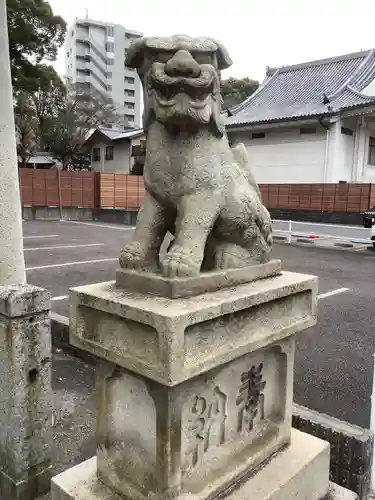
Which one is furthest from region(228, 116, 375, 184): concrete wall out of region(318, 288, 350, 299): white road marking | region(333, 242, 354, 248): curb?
region(318, 288, 350, 299): white road marking

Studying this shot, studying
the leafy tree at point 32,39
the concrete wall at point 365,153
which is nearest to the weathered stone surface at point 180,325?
the leafy tree at point 32,39

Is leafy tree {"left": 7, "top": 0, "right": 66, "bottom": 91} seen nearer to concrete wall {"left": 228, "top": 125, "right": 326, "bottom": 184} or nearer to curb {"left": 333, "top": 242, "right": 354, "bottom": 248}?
concrete wall {"left": 228, "top": 125, "right": 326, "bottom": 184}

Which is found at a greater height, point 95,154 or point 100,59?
point 100,59

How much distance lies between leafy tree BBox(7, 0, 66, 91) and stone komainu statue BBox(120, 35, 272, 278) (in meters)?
15.3

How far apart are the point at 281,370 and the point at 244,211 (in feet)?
2.52

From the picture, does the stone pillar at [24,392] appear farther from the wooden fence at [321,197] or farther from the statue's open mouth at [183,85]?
the wooden fence at [321,197]

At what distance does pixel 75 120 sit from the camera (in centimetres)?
2789

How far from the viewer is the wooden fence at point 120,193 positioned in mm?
17141

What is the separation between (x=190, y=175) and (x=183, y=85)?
1.10 feet

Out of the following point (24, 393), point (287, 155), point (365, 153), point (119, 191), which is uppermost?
point (365, 153)

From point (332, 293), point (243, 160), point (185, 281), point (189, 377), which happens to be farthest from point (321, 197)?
point (189, 377)

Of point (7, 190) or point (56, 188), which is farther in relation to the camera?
point (56, 188)

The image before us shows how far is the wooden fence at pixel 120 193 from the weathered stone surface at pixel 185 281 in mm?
16482

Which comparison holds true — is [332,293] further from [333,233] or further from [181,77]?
[333,233]
